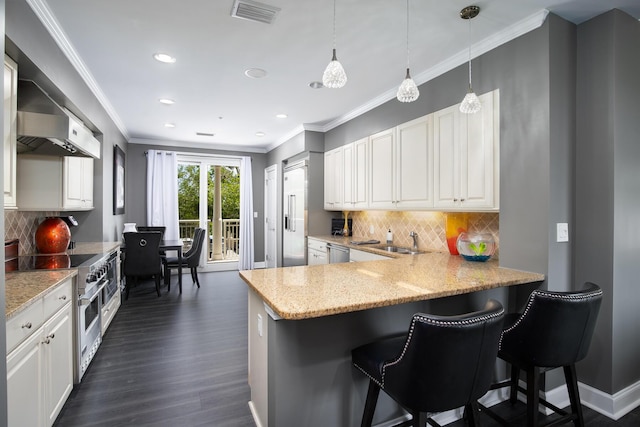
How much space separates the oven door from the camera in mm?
2436

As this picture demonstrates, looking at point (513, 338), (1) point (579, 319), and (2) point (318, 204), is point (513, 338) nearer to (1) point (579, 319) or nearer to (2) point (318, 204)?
(1) point (579, 319)

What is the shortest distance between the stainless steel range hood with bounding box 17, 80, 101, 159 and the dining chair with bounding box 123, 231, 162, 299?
192 centimetres

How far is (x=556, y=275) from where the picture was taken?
2199 mm

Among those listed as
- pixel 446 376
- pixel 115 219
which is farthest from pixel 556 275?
pixel 115 219

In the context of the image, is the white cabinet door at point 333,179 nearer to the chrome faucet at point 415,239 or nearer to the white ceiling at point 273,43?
the white ceiling at point 273,43

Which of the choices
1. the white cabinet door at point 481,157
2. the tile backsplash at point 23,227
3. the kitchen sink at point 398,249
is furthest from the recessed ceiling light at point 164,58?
the kitchen sink at point 398,249

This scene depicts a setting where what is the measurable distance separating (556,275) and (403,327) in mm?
1134

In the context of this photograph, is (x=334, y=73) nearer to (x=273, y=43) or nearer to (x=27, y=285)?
(x=273, y=43)

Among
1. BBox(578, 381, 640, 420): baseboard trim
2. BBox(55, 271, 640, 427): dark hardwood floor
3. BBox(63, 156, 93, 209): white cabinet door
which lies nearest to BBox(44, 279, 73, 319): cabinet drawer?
BBox(55, 271, 640, 427): dark hardwood floor

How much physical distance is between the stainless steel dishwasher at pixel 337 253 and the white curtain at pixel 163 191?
3620 millimetres

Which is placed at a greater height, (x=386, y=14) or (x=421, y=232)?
(x=386, y=14)

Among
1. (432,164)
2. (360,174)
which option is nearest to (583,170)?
(432,164)

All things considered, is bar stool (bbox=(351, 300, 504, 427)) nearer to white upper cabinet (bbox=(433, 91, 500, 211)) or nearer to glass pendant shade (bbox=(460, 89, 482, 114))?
glass pendant shade (bbox=(460, 89, 482, 114))

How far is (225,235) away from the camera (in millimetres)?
7457
